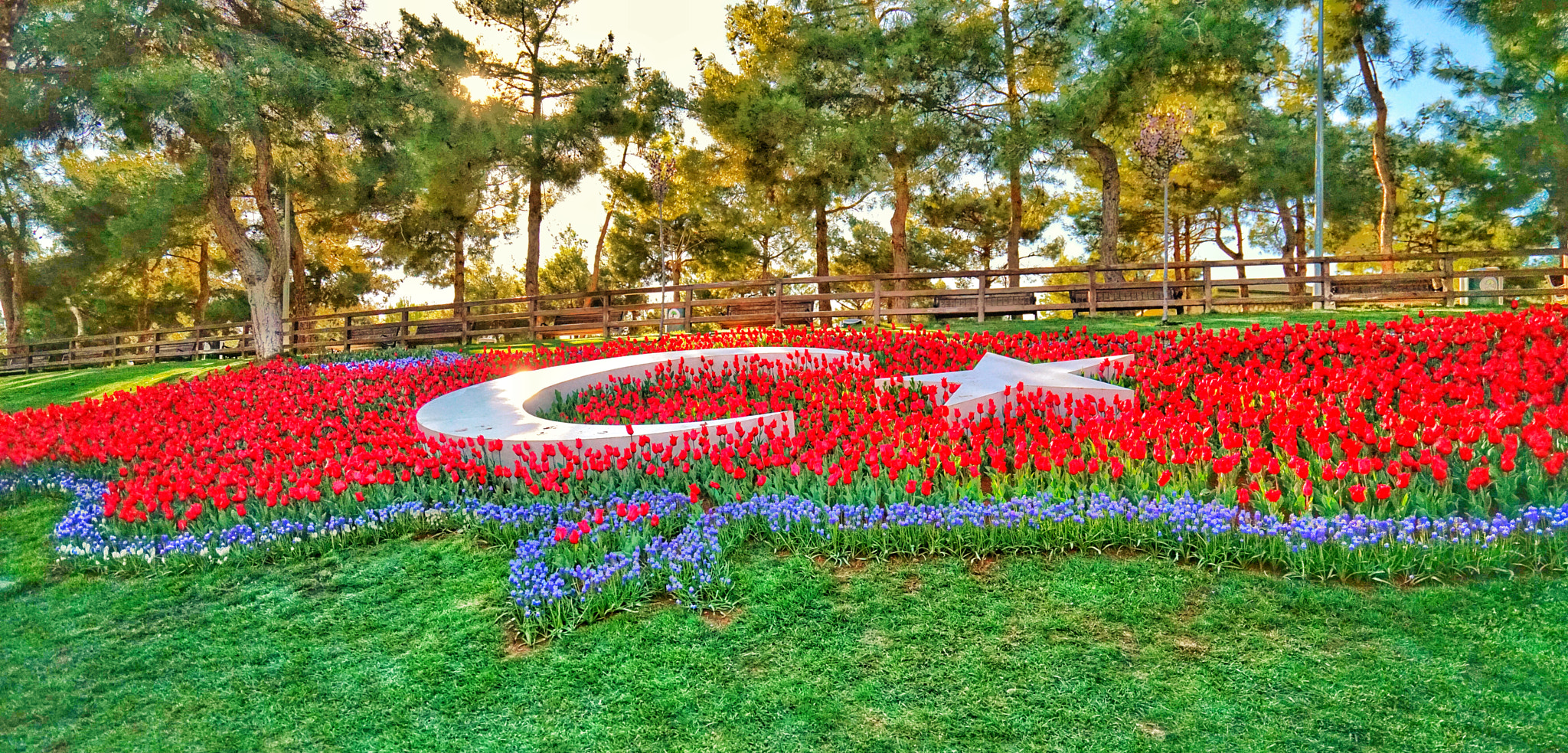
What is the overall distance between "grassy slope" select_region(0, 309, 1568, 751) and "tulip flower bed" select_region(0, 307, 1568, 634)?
221mm

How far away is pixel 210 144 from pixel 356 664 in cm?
1714

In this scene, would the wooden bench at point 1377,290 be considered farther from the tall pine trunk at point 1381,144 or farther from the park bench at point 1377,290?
the tall pine trunk at point 1381,144

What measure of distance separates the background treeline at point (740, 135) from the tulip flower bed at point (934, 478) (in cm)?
926

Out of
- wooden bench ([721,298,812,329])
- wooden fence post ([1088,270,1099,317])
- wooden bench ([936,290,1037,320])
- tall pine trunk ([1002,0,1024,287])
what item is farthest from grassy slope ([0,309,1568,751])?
tall pine trunk ([1002,0,1024,287])

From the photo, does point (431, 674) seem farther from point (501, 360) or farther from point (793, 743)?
point (501, 360)

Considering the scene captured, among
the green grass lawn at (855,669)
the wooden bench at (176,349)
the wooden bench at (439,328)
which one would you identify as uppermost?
the wooden bench at (439,328)

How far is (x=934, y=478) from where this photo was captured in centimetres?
478

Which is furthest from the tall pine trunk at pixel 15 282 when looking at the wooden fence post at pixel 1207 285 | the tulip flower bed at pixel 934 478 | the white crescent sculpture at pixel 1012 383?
the wooden fence post at pixel 1207 285

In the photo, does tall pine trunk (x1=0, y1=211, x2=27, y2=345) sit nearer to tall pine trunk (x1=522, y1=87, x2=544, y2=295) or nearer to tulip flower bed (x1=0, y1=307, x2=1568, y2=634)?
tall pine trunk (x1=522, y1=87, x2=544, y2=295)

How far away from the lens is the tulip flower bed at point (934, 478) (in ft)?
12.6

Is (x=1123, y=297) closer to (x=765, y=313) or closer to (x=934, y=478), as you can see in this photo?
(x=765, y=313)

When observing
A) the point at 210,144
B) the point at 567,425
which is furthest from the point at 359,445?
the point at 210,144

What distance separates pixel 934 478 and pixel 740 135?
1858 cm

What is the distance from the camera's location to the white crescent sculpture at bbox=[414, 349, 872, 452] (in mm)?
5449
